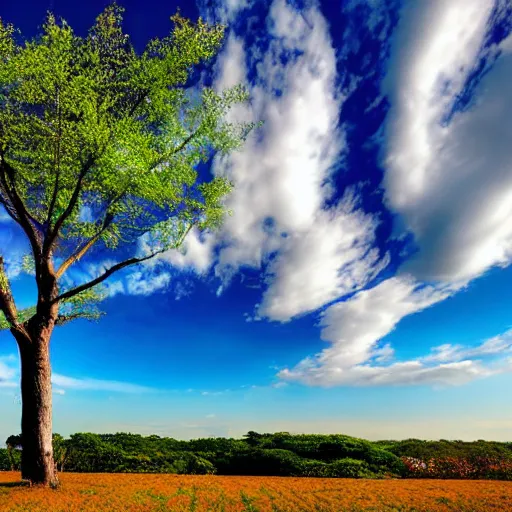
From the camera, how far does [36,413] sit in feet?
36.3

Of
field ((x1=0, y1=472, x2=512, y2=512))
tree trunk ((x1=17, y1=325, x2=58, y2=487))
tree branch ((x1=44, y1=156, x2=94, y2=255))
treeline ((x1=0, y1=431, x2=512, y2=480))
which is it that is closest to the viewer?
field ((x1=0, y1=472, x2=512, y2=512))

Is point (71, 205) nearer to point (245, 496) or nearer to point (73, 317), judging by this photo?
point (73, 317)

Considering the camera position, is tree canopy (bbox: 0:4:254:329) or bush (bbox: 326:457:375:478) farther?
bush (bbox: 326:457:375:478)

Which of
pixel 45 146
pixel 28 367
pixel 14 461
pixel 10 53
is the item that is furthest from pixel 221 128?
pixel 14 461

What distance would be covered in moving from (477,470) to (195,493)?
14.2m

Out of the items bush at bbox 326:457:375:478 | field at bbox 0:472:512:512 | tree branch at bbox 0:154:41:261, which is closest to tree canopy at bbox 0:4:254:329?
tree branch at bbox 0:154:41:261

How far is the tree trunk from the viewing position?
10922 mm

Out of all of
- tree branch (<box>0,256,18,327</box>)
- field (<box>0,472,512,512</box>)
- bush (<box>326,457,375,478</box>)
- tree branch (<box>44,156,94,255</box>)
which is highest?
tree branch (<box>44,156,94,255</box>)

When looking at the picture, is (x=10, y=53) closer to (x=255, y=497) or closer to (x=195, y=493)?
(x=195, y=493)

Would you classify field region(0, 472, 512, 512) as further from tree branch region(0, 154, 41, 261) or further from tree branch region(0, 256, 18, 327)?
tree branch region(0, 154, 41, 261)

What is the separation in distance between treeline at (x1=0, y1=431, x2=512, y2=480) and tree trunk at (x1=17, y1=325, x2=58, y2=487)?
6905 millimetres

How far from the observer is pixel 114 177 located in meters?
12.0

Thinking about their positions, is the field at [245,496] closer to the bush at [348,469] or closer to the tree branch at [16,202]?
the bush at [348,469]

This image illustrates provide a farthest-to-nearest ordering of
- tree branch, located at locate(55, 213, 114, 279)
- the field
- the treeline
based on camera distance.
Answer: the treeline
tree branch, located at locate(55, 213, 114, 279)
the field
